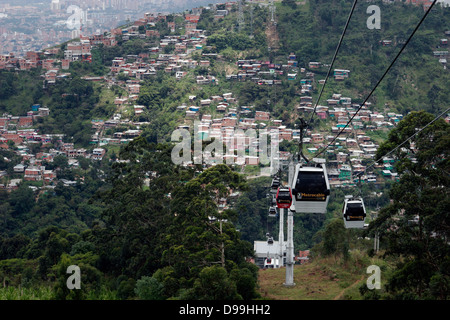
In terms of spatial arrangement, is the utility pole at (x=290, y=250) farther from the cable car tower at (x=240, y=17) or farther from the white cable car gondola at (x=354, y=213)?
the cable car tower at (x=240, y=17)

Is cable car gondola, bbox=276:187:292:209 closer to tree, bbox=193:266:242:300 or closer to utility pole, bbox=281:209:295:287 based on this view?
utility pole, bbox=281:209:295:287

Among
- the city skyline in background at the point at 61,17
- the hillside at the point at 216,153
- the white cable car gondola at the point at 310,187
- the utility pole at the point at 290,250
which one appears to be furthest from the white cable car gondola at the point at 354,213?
the city skyline in background at the point at 61,17

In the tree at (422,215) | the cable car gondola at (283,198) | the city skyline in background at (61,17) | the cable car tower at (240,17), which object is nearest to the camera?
the tree at (422,215)

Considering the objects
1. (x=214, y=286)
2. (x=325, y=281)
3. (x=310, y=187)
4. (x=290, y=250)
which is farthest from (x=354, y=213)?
(x=325, y=281)

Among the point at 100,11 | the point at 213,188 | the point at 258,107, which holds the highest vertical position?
the point at 100,11

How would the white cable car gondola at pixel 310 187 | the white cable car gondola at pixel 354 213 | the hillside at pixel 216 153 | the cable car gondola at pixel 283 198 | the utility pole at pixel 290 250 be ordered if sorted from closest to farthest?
the white cable car gondola at pixel 310 187
the white cable car gondola at pixel 354 213
the cable car gondola at pixel 283 198
the hillside at pixel 216 153
the utility pole at pixel 290 250

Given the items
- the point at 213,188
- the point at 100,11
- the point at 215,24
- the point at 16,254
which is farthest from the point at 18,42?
the point at 213,188

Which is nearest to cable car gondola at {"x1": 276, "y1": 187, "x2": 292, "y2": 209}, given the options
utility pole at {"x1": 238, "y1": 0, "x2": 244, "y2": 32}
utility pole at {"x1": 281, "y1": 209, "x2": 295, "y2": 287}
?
utility pole at {"x1": 281, "y1": 209, "x2": 295, "y2": 287}

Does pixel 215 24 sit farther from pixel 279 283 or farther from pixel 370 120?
pixel 279 283
